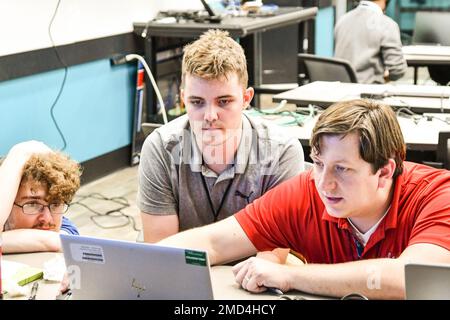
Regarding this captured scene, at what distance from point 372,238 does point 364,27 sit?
10.9ft

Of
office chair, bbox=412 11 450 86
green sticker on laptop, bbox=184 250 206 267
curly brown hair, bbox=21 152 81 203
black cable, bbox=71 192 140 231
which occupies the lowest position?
black cable, bbox=71 192 140 231

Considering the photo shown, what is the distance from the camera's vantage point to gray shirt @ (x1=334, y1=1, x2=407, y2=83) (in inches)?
202

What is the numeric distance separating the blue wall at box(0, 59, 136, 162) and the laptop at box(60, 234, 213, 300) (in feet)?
9.63

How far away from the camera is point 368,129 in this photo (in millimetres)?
1927

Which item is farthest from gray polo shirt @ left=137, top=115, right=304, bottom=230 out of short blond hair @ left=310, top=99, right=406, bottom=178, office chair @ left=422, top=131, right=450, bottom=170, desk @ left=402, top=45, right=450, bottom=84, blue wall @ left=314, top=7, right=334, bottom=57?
blue wall @ left=314, top=7, right=334, bottom=57

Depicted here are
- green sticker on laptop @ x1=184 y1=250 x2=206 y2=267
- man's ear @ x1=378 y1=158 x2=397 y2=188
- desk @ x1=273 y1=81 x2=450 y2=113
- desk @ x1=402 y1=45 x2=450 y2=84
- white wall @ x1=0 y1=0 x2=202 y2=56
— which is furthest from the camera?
desk @ x1=402 y1=45 x2=450 y2=84

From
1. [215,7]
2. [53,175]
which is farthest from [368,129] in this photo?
[215,7]

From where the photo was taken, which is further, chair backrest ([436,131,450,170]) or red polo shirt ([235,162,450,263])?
chair backrest ([436,131,450,170])

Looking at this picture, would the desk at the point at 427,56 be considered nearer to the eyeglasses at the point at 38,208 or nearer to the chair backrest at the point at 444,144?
the chair backrest at the point at 444,144

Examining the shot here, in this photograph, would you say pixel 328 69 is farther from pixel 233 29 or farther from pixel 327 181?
pixel 327 181

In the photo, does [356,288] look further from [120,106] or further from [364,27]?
[120,106]

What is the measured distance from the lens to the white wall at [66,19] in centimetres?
452

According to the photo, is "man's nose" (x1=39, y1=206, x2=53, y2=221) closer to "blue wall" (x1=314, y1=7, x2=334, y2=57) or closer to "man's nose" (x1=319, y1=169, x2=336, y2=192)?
"man's nose" (x1=319, y1=169, x2=336, y2=192)
